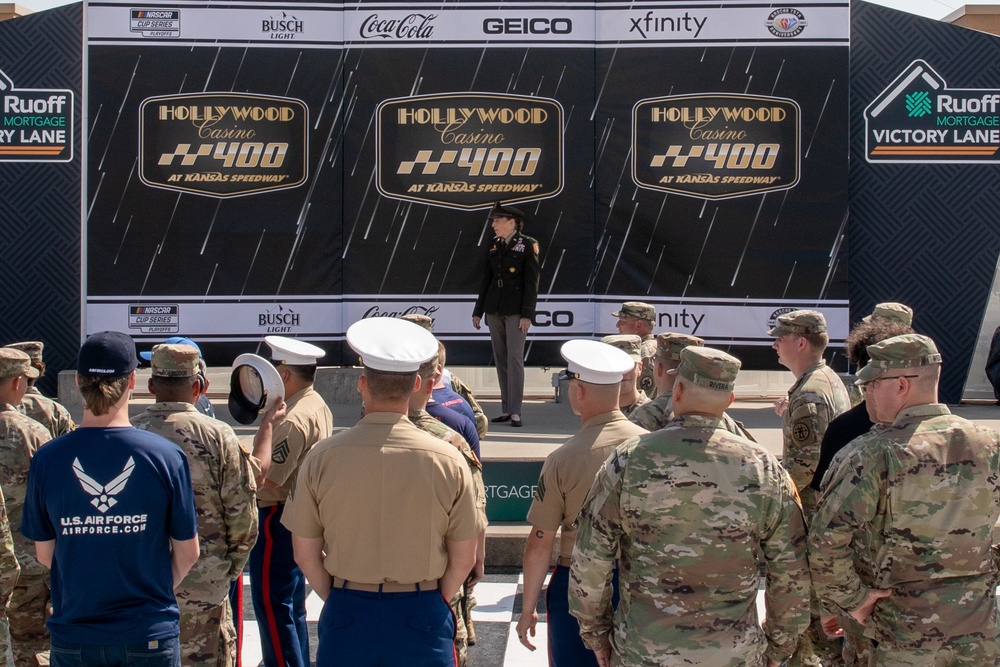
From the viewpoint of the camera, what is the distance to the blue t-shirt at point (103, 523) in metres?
2.74

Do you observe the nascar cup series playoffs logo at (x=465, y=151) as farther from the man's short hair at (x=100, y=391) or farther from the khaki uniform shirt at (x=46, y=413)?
the man's short hair at (x=100, y=391)

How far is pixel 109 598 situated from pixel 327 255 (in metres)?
6.70

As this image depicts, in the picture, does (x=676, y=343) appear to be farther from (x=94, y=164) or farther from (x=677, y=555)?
(x=94, y=164)

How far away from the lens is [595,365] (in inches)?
127

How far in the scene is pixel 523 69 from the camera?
922cm

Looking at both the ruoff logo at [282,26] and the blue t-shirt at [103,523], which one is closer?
the blue t-shirt at [103,523]

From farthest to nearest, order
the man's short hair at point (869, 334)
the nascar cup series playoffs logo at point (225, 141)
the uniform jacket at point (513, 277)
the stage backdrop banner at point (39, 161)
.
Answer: the stage backdrop banner at point (39, 161) → the nascar cup series playoffs logo at point (225, 141) → the uniform jacket at point (513, 277) → the man's short hair at point (869, 334)

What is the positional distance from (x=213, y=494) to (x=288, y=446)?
2.21 feet

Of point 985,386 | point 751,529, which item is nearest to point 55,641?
point 751,529

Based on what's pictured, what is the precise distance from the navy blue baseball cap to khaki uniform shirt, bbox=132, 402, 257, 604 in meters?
0.51

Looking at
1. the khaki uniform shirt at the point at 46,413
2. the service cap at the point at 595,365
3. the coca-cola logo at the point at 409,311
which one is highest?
the service cap at the point at 595,365

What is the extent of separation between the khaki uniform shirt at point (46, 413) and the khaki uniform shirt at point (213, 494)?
1.77 m

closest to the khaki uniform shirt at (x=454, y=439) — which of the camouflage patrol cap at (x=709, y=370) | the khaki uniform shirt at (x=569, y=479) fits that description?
the khaki uniform shirt at (x=569, y=479)

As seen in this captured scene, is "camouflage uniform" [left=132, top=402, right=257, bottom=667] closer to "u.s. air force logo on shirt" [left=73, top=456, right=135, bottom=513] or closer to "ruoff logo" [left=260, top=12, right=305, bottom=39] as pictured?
"u.s. air force logo on shirt" [left=73, top=456, right=135, bottom=513]
